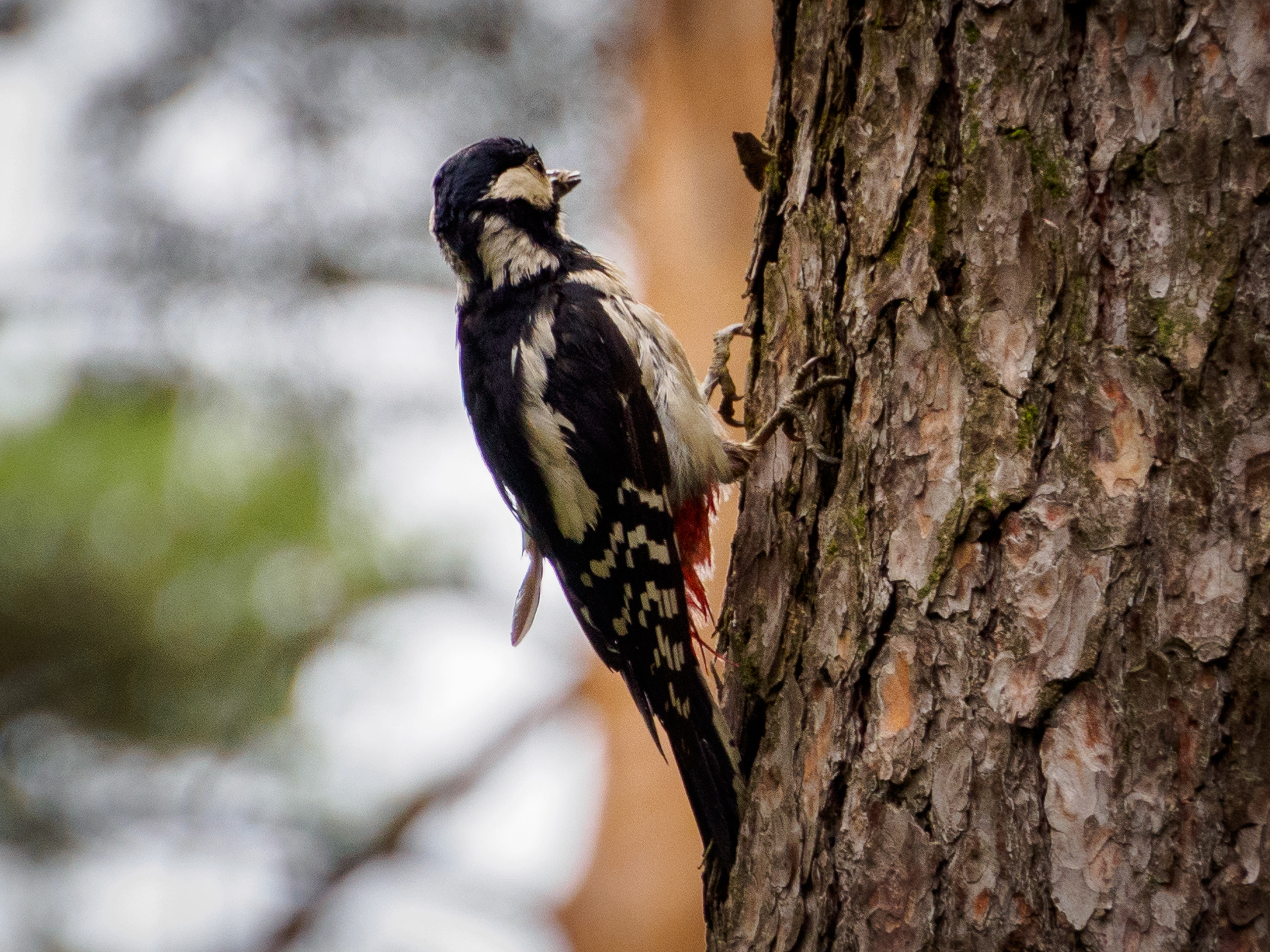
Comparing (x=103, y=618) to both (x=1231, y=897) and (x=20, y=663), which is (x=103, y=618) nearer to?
(x=20, y=663)

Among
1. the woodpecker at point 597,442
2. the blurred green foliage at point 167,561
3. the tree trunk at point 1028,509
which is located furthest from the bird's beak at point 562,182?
the blurred green foliage at point 167,561

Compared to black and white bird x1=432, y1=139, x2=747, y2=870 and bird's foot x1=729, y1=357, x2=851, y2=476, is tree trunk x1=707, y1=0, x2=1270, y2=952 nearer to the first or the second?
bird's foot x1=729, y1=357, x2=851, y2=476

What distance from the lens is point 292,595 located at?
3.35 metres

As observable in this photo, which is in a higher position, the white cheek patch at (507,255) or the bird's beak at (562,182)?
the bird's beak at (562,182)

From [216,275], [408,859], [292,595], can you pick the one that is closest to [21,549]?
[292,595]

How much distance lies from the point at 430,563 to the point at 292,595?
1.45 feet

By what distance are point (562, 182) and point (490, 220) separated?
10.0 inches

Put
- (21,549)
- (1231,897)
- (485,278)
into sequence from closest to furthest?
(1231,897)
(485,278)
(21,549)

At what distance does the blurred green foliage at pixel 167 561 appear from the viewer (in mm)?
3082

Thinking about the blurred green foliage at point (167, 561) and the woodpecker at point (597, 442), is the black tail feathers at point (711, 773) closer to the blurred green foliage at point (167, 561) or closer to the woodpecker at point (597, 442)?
the woodpecker at point (597, 442)

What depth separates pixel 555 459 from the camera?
2.01 m

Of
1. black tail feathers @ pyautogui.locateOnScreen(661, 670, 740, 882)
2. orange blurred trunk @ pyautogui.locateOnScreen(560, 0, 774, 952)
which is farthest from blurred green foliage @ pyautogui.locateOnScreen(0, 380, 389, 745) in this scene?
black tail feathers @ pyautogui.locateOnScreen(661, 670, 740, 882)

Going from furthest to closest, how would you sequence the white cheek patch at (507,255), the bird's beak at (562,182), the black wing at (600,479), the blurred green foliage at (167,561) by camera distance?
the blurred green foliage at (167,561)
the bird's beak at (562,182)
the white cheek patch at (507,255)
the black wing at (600,479)

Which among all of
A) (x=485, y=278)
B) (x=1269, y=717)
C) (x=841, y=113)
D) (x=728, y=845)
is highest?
(x=485, y=278)
